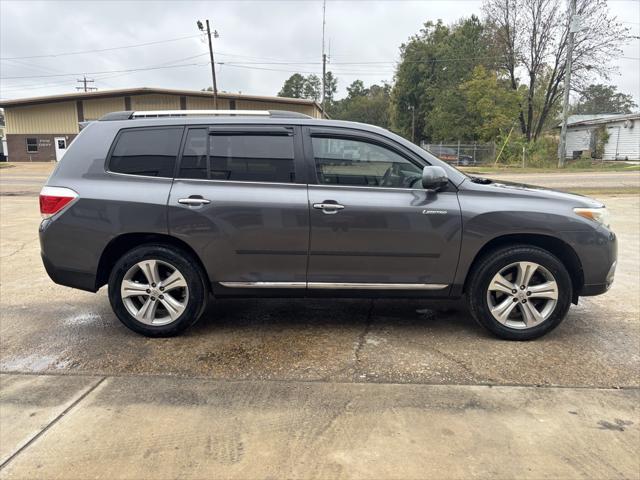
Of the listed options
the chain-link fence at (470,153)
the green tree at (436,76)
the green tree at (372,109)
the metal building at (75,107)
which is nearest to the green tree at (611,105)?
the green tree at (436,76)

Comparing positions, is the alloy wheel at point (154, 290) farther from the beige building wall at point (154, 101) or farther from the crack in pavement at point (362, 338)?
the beige building wall at point (154, 101)

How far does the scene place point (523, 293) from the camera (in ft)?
13.0

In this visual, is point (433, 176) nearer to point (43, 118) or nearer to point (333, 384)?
point (333, 384)

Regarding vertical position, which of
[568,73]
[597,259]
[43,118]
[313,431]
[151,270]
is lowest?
[313,431]

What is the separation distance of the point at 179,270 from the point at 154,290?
11.1 inches

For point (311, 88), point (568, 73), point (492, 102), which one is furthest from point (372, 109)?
point (568, 73)

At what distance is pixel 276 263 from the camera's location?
398 centimetres

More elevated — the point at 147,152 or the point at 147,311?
the point at 147,152

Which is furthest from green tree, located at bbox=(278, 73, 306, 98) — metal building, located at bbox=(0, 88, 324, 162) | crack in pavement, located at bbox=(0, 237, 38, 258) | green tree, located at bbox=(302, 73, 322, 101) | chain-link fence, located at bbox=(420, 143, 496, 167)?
crack in pavement, located at bbox=(0, 237, 38, 258)

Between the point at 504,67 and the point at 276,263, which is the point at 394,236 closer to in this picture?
the point at 276,263

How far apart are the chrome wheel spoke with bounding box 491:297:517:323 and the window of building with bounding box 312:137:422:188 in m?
1.18

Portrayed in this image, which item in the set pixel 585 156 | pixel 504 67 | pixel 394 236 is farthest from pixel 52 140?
pixel 394 236

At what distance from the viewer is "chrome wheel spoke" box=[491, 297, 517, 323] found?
3.97 m

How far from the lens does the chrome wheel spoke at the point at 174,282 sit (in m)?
4.00
